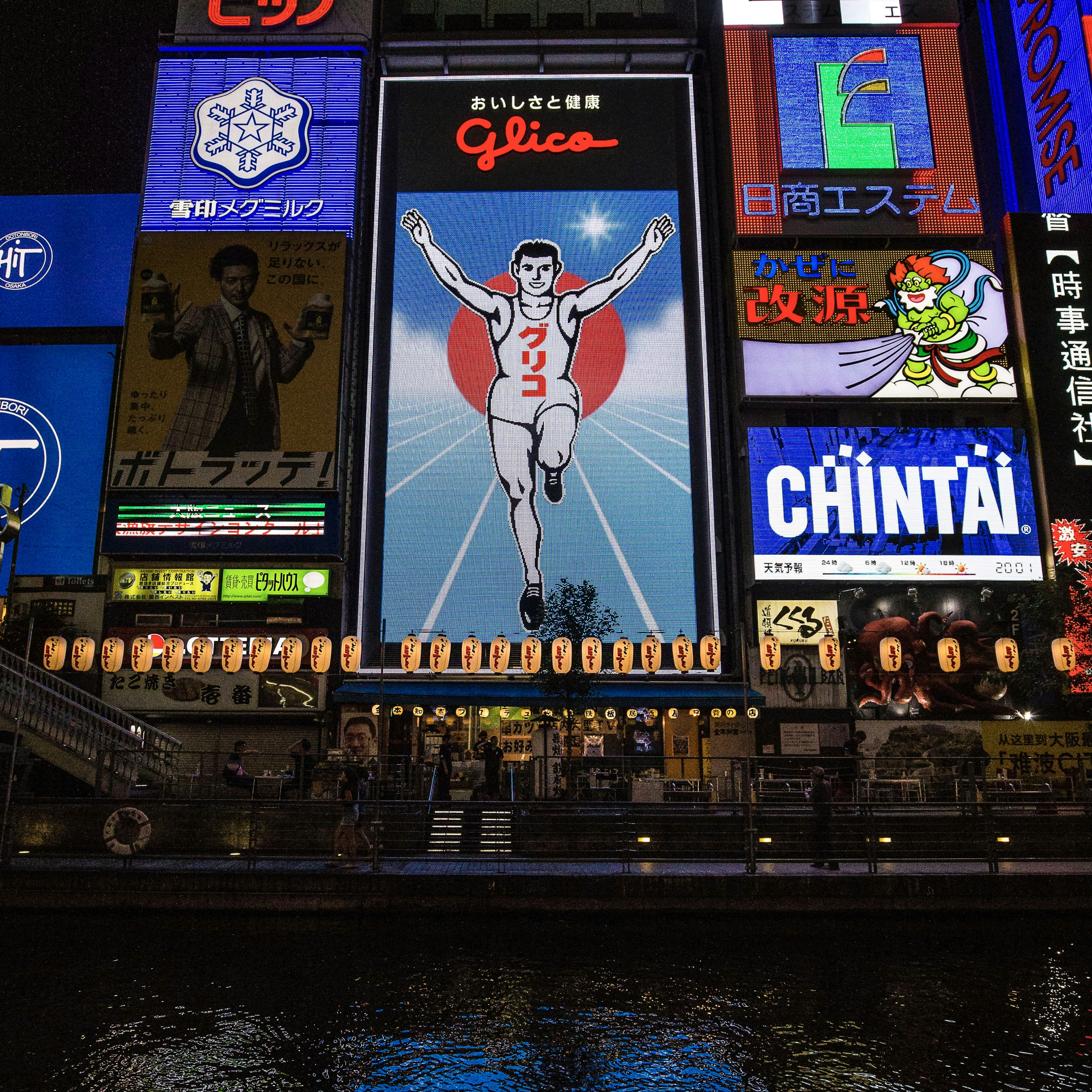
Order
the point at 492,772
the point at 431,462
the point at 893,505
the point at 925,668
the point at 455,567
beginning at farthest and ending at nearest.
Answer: the point at 431,462, the point at 455,567, the point at 893,505, the point at 925,668, the point at 492,772

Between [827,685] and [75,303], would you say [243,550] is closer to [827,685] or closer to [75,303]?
[75,303]

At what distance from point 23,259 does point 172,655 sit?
1663 centimetres

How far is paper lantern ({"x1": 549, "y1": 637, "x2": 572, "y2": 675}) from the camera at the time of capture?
77.5ft

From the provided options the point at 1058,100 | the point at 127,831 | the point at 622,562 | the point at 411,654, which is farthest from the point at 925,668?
the point at 127,831

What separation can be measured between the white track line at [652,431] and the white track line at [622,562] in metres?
1.95

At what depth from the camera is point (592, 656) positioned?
23.6 meters

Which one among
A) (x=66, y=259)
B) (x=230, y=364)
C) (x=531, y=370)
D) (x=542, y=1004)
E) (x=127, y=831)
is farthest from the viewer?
(x=66, y=259)

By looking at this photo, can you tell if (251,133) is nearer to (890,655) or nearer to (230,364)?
(230,364)

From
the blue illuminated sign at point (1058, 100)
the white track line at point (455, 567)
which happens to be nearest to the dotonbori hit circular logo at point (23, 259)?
the white track line at point (455, 567)

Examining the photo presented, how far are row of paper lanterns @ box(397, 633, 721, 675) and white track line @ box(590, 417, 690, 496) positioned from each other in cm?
546

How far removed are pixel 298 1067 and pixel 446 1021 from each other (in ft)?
5.20

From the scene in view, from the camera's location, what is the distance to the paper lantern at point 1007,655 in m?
24.0

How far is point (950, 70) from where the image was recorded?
30891mm

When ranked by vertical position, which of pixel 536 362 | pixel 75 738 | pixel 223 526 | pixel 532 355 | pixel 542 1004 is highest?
pixel 532 355
